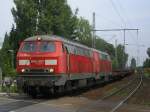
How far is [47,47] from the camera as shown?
25359mm

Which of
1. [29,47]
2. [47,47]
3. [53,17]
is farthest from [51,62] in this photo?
[53,17]

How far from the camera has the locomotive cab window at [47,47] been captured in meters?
25.2

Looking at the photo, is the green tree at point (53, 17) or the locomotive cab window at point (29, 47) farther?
the green tree at point (53, 17)

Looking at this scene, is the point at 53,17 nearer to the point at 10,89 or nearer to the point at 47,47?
the point at 10,89

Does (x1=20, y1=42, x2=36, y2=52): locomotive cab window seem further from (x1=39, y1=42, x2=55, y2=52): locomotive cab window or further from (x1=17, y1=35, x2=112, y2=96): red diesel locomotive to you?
(x1=39, y1=42, x2=55, y2=52): locomotive cab window

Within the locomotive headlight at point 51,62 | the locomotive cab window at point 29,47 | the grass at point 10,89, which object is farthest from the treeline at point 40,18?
the locomotive headlight at point 51,62

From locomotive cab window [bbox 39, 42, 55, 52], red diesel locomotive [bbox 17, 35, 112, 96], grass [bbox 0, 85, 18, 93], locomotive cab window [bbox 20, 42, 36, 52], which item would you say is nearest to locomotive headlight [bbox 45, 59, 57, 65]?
red diesel locomotive [bbox 17, 35, 112, 96]

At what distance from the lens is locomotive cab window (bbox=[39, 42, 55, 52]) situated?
25.2 meters

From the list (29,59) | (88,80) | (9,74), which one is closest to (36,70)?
(29,59)

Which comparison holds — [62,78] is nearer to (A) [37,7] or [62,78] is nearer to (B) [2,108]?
(B) [2,108]

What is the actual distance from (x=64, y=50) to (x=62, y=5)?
96.2 ft

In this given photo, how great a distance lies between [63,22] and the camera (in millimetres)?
54438

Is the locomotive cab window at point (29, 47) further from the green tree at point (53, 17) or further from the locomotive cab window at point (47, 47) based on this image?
the green tree at point (53, 17)

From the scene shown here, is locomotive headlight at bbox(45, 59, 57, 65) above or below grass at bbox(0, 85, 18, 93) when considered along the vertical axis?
above
